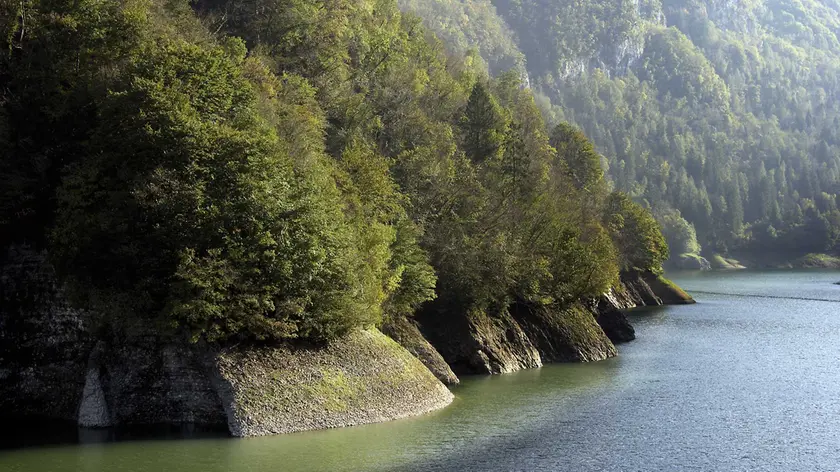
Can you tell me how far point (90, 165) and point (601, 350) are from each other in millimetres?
43621

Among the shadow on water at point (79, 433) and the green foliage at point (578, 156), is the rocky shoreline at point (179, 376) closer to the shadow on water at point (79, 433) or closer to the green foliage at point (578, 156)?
the shadow on water at point (79, 433)

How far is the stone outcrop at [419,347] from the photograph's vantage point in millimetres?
56906

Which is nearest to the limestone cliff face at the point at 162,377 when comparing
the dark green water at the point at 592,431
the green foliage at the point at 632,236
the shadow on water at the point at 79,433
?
the shadow on water at the point at 79,433

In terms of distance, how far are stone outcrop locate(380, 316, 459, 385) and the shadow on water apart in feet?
59.2

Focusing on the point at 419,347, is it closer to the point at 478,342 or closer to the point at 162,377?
the point at 478,342

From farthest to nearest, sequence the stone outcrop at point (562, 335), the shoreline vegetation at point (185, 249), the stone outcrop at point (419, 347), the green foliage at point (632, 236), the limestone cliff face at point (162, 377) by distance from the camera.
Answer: the green foliage at point (632, 236) < the stone outcrop at point (562, 335) < the stone outcrop at point (419, 347) < the shoreline vegetation at point (185, 249) < the limestone cliff face at point (162, 377)

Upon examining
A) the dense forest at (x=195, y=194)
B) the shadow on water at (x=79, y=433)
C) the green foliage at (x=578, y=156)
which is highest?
the green foliage at (x=578, y=156)

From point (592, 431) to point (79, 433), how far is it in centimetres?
2547

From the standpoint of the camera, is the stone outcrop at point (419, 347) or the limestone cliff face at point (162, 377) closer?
the limestone cliff face at point (162, 377)

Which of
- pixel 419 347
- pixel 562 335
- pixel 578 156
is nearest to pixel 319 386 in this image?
pixel 419 347

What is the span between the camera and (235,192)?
4475cm

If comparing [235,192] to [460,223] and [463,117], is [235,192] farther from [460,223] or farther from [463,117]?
[463,117]

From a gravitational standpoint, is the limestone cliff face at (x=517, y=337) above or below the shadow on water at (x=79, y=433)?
above

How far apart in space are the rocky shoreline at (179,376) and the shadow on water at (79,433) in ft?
1.60
